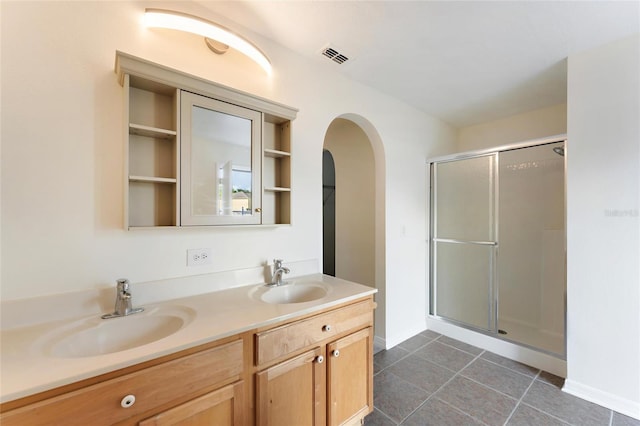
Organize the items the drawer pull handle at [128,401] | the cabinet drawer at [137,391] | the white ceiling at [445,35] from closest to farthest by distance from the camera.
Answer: the cabinet drawer at [137,391] → the drawer pull handle at [128,401] → the white ceiling at [445,35]

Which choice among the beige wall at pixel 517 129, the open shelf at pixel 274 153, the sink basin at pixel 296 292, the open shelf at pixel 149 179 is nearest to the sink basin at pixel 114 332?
the sink basin at pixel 296 292

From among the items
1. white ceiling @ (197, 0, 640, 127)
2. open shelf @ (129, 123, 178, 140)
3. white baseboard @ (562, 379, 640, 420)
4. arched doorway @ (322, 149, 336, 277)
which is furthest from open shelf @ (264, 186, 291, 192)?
white baseboard @ (562, 379, 640, 420)

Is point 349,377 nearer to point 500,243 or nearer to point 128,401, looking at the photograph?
point 128,401

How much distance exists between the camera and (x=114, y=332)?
43.5 inches

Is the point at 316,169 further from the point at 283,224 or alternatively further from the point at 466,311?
the point at 466,311

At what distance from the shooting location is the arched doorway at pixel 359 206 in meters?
2.54

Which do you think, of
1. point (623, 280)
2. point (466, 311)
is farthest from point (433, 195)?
point (623, 280)

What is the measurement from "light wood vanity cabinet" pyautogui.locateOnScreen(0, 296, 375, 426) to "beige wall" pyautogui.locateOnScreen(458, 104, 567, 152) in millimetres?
2843

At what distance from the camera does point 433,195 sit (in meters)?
3.00

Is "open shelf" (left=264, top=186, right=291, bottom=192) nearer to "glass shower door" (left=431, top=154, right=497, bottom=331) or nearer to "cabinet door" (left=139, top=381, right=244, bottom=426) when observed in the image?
"cabinet door" (left=139, top=381, right=244, bottom=426)

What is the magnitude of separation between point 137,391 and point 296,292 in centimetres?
96

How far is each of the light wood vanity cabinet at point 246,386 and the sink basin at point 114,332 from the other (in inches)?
9.6

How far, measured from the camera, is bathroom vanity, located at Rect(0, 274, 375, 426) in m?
0.75

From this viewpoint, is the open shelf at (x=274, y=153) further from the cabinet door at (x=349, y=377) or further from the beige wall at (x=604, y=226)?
the beige wall at (x=604, y=226)
